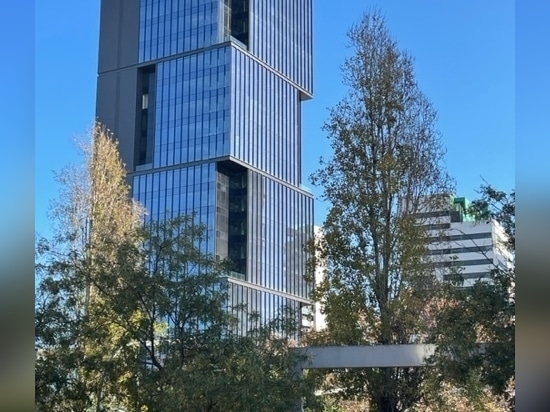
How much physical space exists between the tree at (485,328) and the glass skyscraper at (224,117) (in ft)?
4.01

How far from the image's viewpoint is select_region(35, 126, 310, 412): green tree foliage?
165 inches

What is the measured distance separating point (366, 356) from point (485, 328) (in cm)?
90

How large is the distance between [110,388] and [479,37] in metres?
3.56

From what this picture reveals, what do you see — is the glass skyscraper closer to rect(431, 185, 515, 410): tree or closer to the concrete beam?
the concrete beam

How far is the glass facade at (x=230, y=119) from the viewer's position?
23.7 feet

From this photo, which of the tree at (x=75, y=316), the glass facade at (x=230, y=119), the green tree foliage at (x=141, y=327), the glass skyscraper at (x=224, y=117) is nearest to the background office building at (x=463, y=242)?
the glass skyscraper at (x=224, y=117)

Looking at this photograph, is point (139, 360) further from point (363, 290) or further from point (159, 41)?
point (159, 41)

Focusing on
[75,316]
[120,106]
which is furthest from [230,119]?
[75,316]

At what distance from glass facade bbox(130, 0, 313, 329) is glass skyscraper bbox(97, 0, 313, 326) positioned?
1.0 inches

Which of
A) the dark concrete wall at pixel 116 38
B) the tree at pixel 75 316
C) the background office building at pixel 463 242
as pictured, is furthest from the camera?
the dark concrete wall at pixel 116 38

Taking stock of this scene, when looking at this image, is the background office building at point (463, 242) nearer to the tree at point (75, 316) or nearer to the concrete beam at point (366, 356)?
the concrete beam at point (366, 356)

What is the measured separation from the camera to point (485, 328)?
3752 millimetres
